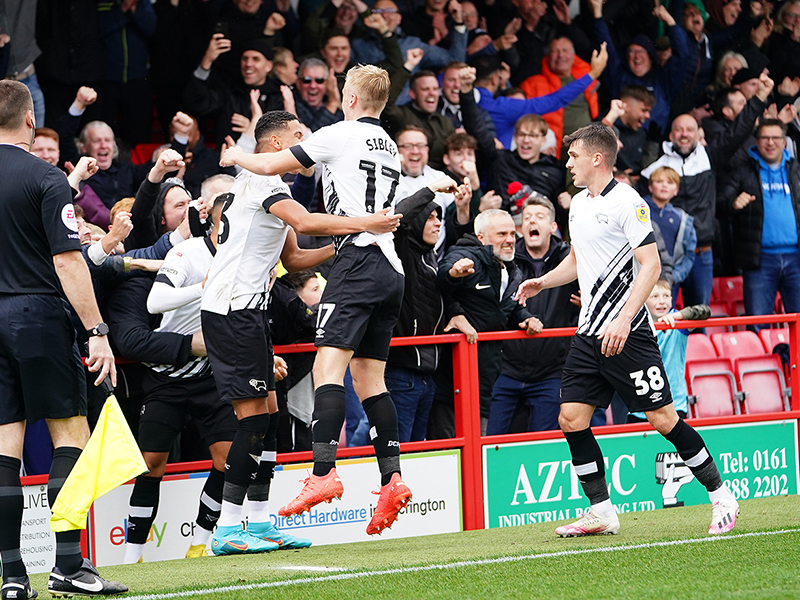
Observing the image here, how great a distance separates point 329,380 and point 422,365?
1945 millimetres

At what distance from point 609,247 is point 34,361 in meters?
2.95

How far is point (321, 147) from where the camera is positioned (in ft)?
17.1

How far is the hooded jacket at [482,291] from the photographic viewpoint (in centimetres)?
735

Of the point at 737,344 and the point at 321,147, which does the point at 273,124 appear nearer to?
the point at 321,147

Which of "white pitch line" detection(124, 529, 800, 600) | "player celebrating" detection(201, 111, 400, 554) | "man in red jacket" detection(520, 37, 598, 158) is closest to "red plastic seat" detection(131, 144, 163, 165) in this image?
"man in red jacket" detection(520, 37, 598, 158)

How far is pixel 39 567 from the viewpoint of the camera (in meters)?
6.11

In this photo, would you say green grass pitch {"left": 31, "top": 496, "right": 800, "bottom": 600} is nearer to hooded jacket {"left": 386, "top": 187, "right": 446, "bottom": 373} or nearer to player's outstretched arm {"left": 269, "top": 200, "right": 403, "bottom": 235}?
hooded jacket {"left": 386, "top": 187, "right": 446, "bottom": 373}

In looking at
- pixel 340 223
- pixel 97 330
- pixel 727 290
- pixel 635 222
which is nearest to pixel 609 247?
pixel 635 222

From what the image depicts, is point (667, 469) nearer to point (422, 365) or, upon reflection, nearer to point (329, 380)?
point (422, 365)

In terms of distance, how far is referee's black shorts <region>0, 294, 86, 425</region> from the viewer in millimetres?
4383

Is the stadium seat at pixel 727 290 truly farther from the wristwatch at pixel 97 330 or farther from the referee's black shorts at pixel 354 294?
the wristwatch at pixel 97 330

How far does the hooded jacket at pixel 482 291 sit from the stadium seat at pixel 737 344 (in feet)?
9.43

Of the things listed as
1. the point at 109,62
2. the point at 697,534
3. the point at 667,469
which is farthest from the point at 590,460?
the point at 109,62

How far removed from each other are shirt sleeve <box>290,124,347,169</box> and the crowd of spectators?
2.55 feet
